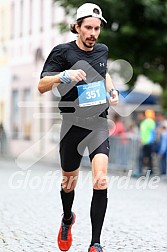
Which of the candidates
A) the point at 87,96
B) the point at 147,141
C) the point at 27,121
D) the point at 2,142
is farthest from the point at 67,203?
the point at 27,121

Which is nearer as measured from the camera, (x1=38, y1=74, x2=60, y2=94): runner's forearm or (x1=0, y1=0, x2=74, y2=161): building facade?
(x1=38, y1=74, x2=60, y2=94): runner's forearm

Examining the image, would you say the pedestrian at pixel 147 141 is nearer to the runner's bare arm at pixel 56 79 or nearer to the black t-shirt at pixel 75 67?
the black t-shirt at pixel 75 67

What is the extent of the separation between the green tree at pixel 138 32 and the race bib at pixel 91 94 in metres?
15.5

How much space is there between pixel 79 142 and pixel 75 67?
57 cm

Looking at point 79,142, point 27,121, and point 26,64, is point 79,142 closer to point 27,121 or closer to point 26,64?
point 27,121

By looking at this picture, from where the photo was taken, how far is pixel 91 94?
5938 millimetres

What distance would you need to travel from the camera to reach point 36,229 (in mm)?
8125

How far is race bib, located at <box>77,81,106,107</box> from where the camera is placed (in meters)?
5.95

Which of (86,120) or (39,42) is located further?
(39,42)

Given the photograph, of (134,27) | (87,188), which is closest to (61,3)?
(134,27)

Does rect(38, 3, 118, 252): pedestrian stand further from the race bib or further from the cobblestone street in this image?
the cobblestone street

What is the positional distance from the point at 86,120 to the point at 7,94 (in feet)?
117

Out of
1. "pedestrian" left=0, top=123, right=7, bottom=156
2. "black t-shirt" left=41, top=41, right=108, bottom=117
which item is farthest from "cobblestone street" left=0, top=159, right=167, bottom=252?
"pedestrian" left=0, top=123, right=7, bottom=156

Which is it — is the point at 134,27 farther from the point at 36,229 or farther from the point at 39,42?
the point at 39,42
